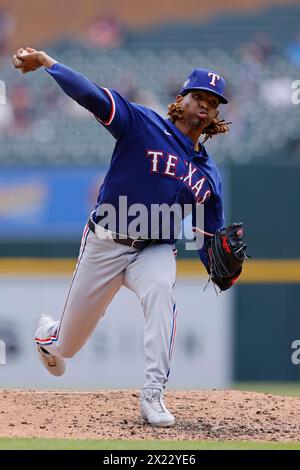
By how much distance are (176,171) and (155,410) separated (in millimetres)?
1076

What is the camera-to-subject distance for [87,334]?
4574 mm

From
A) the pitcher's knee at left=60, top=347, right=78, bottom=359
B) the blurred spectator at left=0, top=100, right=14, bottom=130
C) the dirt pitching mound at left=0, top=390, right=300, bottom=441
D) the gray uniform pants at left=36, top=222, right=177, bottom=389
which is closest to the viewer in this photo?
the dirt pitching mound at left=0, top=390, right=300, bottom=441

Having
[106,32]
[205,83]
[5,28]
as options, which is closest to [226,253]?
[205,83]

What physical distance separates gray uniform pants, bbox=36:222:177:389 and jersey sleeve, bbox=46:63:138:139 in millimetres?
564

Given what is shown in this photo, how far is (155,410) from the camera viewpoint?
4168 mm

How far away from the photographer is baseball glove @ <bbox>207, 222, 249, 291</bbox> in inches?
177

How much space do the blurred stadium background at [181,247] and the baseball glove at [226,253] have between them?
17.0 ft

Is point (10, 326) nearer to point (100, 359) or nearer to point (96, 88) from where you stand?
point (100, 359)

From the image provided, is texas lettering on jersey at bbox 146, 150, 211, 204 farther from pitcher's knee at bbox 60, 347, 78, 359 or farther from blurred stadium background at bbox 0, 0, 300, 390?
blurred stadium background at bbox 0, 0, 300, 390

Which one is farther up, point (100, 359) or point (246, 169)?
point (246, 169)

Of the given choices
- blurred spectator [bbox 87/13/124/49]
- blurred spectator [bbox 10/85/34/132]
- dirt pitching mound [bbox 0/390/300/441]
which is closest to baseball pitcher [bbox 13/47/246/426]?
dirt pitching mound [bbox 0/390/300/441]

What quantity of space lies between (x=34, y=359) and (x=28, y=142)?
2875mm

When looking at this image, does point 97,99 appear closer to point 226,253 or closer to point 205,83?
point 205,83

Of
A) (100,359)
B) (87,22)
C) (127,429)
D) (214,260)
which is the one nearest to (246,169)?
(100,359)
